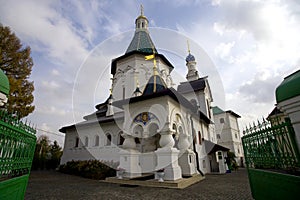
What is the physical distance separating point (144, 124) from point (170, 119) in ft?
5.13

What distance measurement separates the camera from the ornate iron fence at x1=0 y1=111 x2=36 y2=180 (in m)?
2.48

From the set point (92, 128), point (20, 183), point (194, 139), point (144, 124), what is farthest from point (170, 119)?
point (92, 128)

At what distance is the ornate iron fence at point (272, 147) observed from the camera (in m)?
2.76

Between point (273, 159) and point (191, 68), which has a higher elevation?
point (191, 68)

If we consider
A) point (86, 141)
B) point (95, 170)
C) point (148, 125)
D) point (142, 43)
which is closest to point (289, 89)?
point (148, 125)

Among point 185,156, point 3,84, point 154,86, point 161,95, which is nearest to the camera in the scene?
point 3,84

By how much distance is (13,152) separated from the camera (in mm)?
2781

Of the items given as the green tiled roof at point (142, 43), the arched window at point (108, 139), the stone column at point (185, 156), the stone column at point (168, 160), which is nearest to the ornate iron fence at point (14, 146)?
the stone column at point (168, 160)

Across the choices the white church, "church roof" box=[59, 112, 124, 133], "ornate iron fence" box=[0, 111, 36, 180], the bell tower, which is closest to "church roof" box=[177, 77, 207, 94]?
the white church

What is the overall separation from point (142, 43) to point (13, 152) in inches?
752

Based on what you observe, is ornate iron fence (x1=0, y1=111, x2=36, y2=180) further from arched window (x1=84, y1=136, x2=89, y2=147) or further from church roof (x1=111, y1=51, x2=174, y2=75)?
church roof (x1=111, y1=51, x2=174, y2=75)

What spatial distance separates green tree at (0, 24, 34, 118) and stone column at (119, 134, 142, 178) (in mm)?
7467

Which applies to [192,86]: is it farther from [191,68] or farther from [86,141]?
[86,141]

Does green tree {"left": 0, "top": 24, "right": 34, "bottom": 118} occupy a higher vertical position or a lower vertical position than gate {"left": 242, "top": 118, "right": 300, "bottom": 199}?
higher
